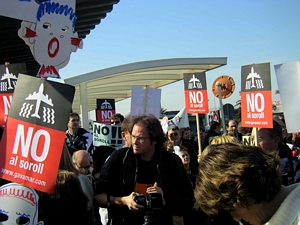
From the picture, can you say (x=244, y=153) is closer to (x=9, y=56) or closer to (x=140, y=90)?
(x=140, y=90)

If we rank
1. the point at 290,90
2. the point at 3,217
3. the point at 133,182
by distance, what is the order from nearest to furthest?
the point at 3,217
the point at 133,182
the point at 290,90

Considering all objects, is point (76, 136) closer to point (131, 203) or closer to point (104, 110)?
point (131, 203)

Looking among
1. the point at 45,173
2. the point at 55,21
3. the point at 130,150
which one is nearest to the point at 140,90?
the point at 55,21

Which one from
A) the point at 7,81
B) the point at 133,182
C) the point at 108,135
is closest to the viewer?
the point at 133,182

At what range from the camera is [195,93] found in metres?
8.21

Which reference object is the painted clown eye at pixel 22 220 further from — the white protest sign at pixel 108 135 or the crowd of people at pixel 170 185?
the white protest sign at pixel 108 135

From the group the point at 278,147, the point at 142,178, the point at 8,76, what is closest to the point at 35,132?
the point at 142,178

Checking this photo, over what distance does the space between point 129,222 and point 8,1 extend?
8.58ft

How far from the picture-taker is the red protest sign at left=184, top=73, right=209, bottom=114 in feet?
26.5

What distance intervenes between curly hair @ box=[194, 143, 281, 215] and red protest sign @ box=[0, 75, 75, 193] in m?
1.02

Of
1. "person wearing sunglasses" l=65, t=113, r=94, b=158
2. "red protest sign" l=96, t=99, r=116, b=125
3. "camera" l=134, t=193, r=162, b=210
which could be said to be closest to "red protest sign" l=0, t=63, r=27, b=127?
"camera" l=134, t=193, r=162, b=210

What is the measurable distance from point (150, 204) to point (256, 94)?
3378 millimetres

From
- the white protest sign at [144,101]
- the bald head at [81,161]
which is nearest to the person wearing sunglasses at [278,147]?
the bald head at [81,161]

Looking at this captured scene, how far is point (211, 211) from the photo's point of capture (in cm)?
176
